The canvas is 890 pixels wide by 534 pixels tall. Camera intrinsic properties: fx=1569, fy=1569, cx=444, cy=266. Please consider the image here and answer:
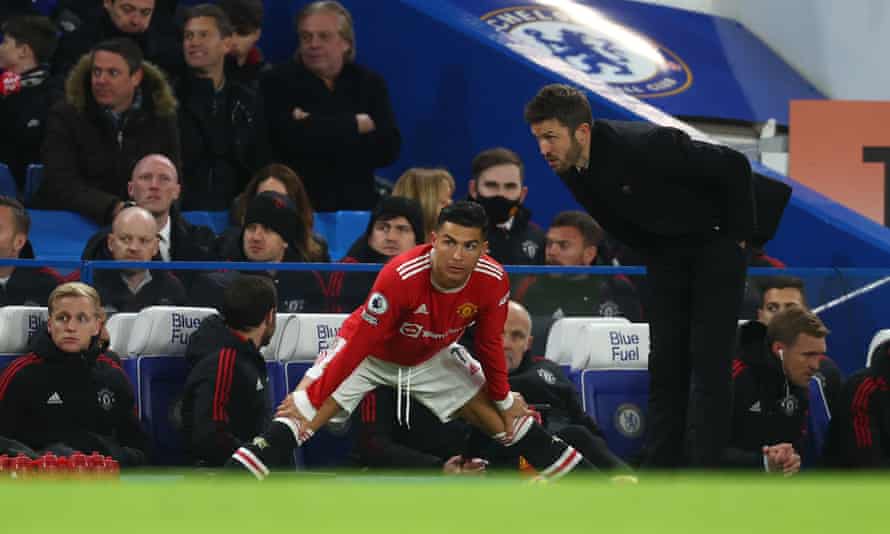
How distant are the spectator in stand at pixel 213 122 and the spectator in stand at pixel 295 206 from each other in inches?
31.2

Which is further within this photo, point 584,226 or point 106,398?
point 584,226

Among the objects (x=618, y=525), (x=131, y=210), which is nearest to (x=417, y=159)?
(x=131, y=210)

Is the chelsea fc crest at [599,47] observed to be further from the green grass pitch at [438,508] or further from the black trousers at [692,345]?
the green grass pitch at [438,508]

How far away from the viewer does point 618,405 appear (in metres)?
7.42

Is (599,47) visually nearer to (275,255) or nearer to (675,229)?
(275,255)

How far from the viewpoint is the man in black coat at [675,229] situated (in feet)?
18.1

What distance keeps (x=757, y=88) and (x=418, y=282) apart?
6854mm

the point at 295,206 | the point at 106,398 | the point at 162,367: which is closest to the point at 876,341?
the point at 295,206

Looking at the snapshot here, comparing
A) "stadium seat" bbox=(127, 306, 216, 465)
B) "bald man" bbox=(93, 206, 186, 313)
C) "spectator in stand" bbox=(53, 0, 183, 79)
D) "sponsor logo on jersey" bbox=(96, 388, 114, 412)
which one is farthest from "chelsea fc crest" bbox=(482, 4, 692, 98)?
"sponsor logo on jersey" bbox=(96, 388, 114, 412)

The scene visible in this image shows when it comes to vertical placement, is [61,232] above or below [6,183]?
below

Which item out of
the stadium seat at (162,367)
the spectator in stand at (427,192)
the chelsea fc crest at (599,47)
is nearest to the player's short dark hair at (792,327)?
the spectator in stand at (427,192)

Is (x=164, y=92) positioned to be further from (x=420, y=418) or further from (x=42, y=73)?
(x=420, y=418)

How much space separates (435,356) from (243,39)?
3754mm

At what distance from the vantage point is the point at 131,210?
730 cm
